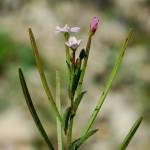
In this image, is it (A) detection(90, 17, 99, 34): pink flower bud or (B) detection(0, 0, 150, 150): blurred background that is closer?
(A) detection(90, 17, 99, 34): pink flower bud

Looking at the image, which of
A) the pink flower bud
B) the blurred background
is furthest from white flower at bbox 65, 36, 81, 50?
the blurred background

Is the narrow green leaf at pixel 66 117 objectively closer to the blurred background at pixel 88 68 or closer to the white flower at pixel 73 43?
the white flower at pixel 73 43

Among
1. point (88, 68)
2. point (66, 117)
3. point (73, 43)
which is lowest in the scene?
→ point (88, 68)

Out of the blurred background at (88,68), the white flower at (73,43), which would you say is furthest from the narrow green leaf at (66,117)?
the blurred background at (88,68)

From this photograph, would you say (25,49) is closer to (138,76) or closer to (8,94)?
(8,94)

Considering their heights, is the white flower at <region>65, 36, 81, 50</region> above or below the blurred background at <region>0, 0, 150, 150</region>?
above

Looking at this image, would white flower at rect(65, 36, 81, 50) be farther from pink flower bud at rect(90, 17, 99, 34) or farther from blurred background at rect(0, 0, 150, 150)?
blurred background at rect(0, 0, 150, 150)

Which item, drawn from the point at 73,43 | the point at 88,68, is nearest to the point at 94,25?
the point at 73,43

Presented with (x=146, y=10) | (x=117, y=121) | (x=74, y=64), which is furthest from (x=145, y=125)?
(x=74, y=64)

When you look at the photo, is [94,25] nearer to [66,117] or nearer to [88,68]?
[66,117]
